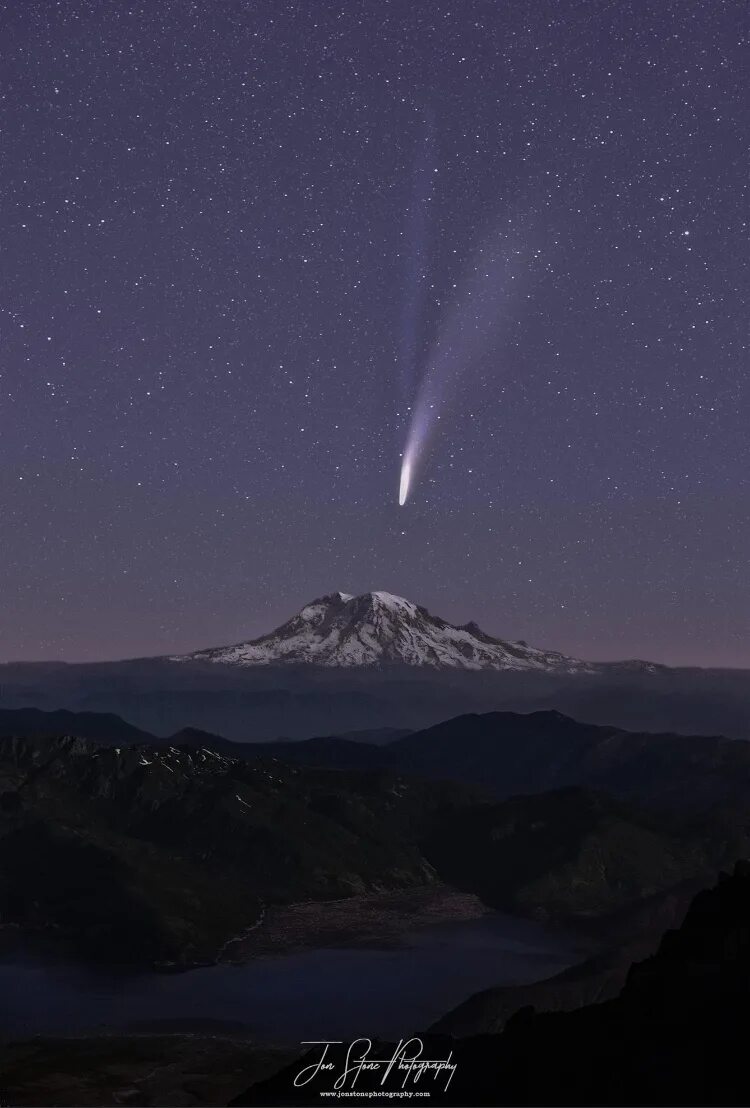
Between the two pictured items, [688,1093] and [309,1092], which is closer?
[688,1093]

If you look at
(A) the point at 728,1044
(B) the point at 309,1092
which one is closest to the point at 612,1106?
(A) the point at 728,1044

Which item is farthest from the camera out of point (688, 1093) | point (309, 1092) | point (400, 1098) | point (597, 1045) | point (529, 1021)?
point (309, 1092)

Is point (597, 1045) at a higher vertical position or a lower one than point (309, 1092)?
higher

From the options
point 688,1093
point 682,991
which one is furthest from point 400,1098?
point 688,1093

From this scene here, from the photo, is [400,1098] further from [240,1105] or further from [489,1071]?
[240,1105]

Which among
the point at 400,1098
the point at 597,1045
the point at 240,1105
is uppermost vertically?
the point at 597,1045

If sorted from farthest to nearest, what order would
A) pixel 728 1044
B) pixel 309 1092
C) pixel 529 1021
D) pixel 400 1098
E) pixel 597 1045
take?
pixel 309 1092 → pixel 529 1021 → pixel 400 1098 → pixel 597 1045 → pixel 728 1044
